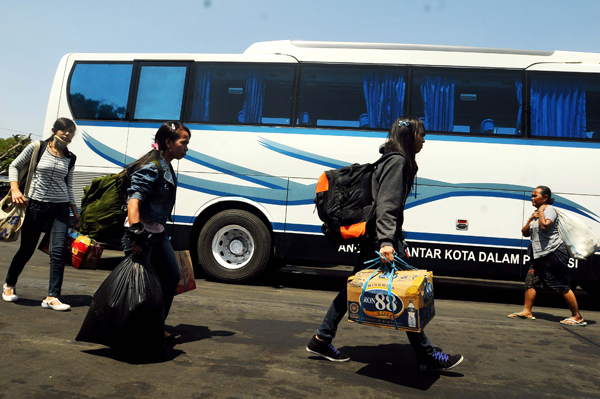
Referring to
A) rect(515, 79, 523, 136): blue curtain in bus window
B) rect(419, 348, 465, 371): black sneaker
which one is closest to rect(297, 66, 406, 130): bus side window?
rect(515, 79, 523, 136): blue curtain in bus window

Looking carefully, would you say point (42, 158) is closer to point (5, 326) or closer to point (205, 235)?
point (5, 326)

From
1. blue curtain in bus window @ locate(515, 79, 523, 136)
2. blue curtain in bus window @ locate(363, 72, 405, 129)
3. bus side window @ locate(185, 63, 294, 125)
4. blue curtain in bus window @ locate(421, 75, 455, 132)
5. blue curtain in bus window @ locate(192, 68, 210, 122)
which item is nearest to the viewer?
blue curtain in bus window @ locate(515, 79, 523, 136)

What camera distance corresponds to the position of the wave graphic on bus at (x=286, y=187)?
764cm

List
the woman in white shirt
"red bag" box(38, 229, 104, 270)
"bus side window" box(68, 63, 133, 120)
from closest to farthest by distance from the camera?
"red bag" box(38, 229, 104, 270) → the woman in white shirt → "bus side window" box(68, 63, 133, 120)

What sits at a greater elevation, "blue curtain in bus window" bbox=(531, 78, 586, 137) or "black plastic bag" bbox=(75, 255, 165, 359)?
"blue curtain in bus window" bbox=(531, 78, 586, 137)

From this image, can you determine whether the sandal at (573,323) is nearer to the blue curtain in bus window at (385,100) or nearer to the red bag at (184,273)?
the blue curtain in bus window at (385,100)

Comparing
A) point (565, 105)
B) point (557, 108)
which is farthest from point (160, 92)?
point (565, 105)

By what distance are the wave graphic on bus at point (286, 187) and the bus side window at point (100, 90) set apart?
0.51 meters

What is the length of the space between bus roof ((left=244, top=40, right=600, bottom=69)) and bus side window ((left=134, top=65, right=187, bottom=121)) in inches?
50.8

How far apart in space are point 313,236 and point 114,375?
4765mm

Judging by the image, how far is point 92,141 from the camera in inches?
342

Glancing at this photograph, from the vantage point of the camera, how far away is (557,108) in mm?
7734

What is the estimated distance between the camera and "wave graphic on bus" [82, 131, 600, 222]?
7.64 meters

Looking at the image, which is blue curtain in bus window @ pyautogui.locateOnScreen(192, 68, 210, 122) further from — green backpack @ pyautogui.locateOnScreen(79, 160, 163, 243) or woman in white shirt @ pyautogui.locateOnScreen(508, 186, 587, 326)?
woman in white shirt @ pyautogui.locateOnScreen(508, 186, 587, 326)
